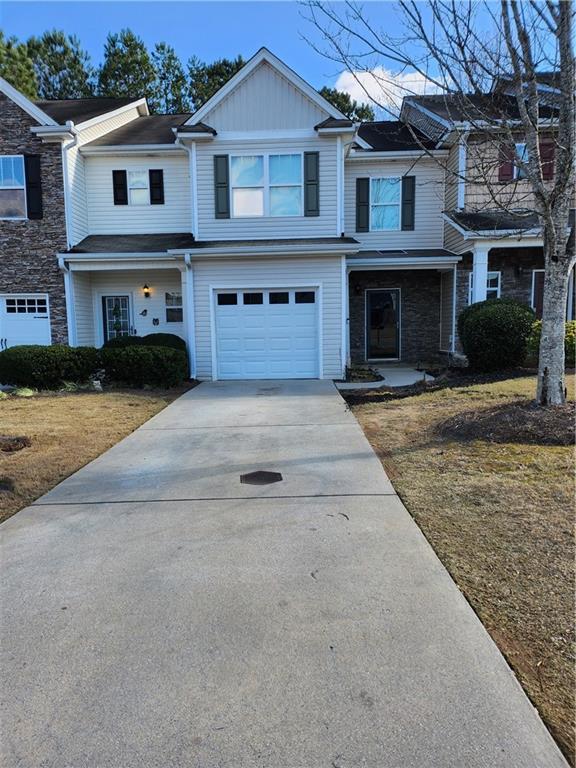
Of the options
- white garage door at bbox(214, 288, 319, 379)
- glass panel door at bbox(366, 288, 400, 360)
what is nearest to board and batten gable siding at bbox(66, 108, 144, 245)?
white garage door at bbox(214, 288, 319, 379)

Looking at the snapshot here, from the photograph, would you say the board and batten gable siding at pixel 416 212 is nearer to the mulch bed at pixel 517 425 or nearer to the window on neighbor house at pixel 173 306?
the window on neighbor house at pixel 173 306

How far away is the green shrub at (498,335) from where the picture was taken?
11.5m

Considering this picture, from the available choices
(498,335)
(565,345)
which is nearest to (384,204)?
(498,335)

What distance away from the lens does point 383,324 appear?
17.2 m

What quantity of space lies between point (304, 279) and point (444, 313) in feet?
17.7

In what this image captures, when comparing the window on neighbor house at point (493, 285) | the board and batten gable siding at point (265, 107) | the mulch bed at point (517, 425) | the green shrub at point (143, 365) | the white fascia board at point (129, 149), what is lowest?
the mulch bed at point (517, 425)

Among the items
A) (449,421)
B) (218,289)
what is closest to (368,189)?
(218,289)

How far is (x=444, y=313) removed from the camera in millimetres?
16719

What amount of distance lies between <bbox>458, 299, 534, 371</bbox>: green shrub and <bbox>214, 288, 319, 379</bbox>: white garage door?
383cm

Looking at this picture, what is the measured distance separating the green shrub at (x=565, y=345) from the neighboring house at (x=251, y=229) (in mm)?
2703

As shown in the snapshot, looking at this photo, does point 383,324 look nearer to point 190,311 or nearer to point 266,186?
point 266,186

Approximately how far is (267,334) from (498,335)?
18.0 ft

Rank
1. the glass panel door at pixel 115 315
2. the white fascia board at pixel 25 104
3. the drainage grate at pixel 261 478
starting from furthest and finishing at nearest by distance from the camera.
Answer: the glass panel door at pixel 115 315
the white fascia board at pixel 25 104
the drainage grate at pixel 261 478

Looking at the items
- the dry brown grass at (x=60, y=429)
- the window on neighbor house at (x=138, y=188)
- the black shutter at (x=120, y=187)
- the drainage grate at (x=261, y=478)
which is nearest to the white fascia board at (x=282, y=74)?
the window on neighbor house at (x=138, y=188)
